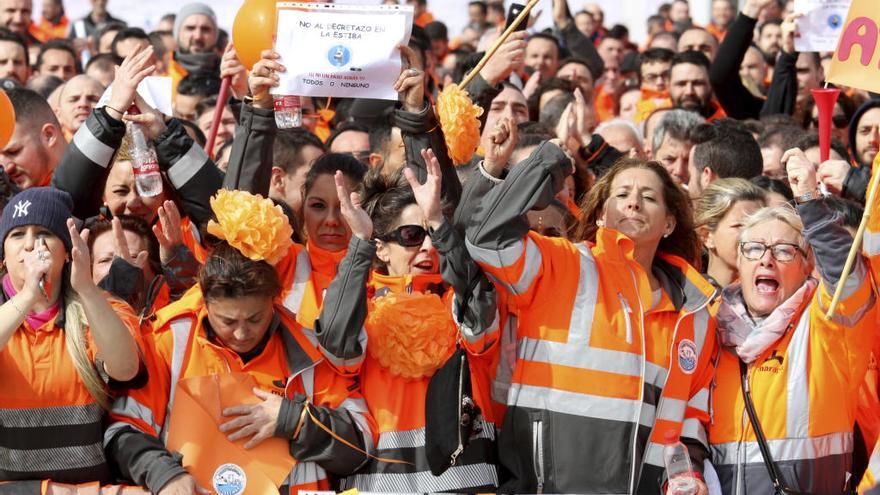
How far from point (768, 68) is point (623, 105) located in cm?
226

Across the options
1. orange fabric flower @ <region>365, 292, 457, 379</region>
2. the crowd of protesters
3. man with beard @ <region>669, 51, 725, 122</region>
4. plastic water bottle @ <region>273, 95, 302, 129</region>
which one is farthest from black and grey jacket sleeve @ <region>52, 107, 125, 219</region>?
man with beard @ <region>669, 51, 725, 122</region>

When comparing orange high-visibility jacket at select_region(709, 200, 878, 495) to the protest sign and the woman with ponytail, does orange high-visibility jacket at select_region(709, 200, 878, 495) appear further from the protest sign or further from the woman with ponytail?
the woman with ponytail

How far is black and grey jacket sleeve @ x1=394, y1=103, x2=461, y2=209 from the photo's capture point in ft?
18.5

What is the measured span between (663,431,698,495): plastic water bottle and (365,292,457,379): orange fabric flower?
2.94ft

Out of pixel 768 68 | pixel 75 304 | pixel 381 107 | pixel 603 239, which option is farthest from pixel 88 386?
pixel 768 68

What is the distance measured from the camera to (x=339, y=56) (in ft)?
18.7

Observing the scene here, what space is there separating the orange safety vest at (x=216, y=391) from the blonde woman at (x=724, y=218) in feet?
6.61

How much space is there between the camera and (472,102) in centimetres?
621

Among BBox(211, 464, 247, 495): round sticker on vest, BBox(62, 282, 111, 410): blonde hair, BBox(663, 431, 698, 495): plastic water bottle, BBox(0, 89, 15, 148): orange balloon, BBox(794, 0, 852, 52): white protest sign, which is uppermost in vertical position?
BBox(794, 0, 852, 52): white protest sign

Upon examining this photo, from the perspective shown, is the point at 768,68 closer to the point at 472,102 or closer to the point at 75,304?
the point at 472,102

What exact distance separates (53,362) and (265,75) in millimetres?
1547

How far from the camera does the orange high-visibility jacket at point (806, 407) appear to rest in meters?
5.07

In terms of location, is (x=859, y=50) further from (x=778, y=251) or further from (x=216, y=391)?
(x=216, y=391)

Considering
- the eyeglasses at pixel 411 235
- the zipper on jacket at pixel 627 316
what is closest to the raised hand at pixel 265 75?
the eyeglasses at pixel 411 235
